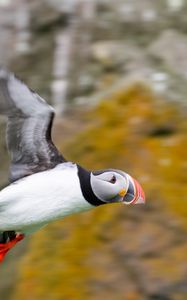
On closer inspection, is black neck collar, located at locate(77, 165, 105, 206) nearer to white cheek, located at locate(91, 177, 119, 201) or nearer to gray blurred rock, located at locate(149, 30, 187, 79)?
white cheek, located at locate(91, 177, 119, 201)

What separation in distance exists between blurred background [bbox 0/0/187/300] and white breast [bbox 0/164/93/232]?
1.08 meters

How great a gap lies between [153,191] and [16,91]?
4.83 feet

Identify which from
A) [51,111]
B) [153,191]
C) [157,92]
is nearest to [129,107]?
[157,92]

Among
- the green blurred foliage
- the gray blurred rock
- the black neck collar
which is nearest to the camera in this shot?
the black neck collar

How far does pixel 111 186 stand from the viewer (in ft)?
22.4

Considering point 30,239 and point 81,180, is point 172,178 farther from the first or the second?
point 81,180

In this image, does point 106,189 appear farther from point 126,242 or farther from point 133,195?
point 126,242

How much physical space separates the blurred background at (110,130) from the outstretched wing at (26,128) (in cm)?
108

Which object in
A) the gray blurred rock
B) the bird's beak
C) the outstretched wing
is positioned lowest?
the gray blurred rock

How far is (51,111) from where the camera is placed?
23.1ft

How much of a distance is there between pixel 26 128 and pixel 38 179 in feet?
1.13

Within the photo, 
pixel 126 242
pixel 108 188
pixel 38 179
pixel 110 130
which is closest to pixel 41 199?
pixel 38 179

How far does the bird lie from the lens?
6.81 m

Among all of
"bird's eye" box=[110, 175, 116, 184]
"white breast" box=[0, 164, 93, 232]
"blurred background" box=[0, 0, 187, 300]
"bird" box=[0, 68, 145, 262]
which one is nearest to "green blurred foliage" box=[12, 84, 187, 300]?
"blurred background" box=[0, 0, 187, 300]
